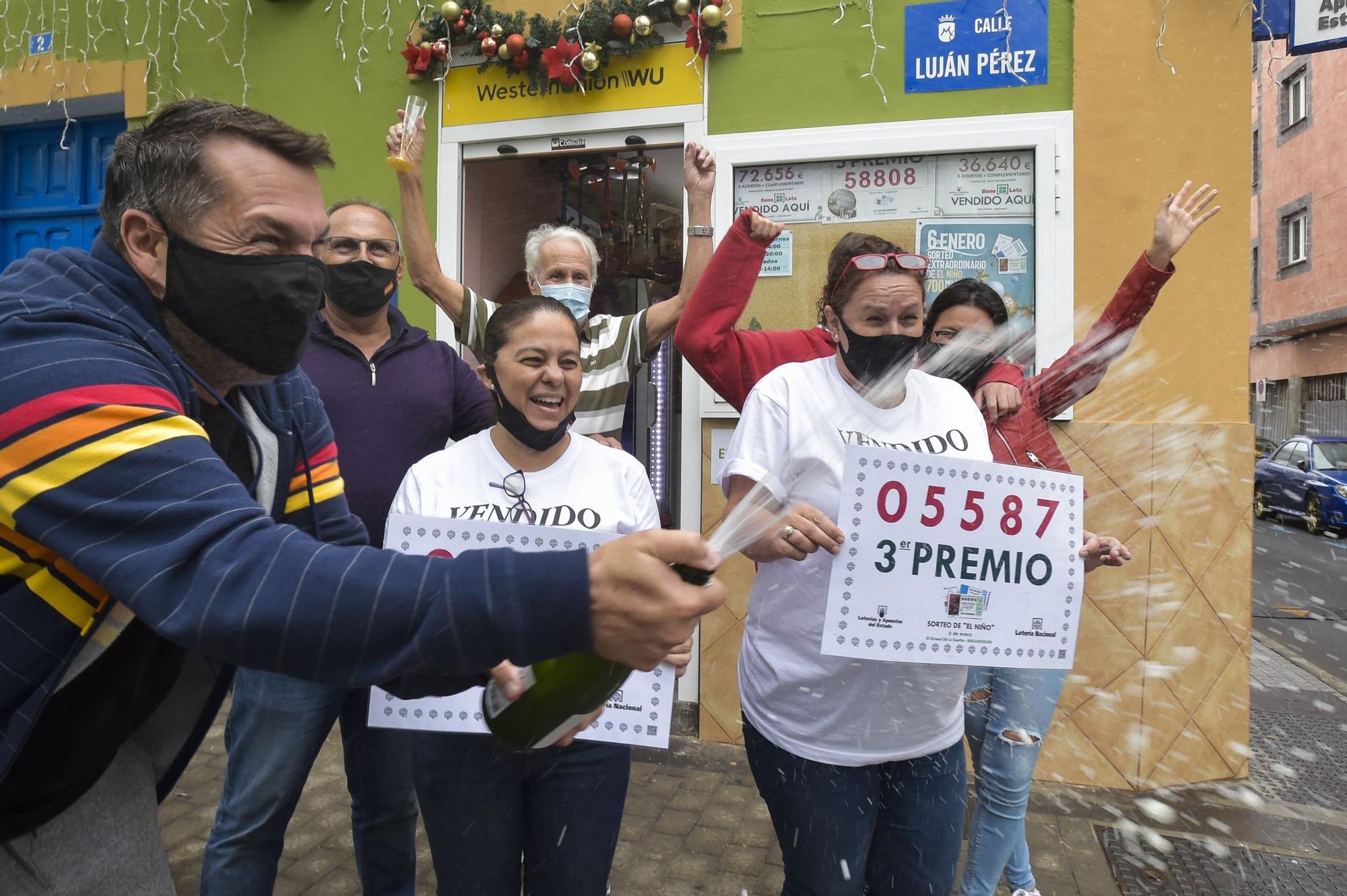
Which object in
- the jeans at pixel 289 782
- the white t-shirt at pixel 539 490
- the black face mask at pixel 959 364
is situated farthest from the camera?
the black face mask at pixel 959 364

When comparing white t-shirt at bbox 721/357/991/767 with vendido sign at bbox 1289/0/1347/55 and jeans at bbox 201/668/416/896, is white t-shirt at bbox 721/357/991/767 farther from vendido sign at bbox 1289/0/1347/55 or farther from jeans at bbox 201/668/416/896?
vendido sign at bbox 1289/0/1347/55

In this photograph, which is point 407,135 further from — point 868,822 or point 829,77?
point 868,822

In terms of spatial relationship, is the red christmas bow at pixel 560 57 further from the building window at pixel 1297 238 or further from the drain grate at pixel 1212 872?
the building window at pixel 1297 238

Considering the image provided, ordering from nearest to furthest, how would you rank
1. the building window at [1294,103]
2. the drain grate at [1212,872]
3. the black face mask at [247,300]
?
the black face mask at [247,300] < the drain grate at [1212,872] < the building window at [1294,103]

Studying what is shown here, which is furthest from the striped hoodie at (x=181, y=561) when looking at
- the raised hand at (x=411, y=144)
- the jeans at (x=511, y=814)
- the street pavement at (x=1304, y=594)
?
the street pavement at (x=1304, y=594)

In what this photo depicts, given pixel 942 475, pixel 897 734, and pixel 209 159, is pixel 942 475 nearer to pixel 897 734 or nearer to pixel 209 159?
pixel 897 734

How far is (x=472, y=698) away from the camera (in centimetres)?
217

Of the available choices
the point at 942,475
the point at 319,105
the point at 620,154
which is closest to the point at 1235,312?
the point at 942,475

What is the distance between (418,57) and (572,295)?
2.81 meters

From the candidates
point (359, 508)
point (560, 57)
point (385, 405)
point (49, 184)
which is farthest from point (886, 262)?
point (49, 184)

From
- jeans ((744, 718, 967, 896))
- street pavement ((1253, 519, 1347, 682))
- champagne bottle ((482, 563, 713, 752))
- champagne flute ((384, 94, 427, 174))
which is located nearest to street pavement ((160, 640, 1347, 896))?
jeans ((744, 718, 967, 896))

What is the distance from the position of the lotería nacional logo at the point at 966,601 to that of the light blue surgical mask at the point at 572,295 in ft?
6.57

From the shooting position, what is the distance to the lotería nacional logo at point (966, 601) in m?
2.21

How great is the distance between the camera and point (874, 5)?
4.77 meters
